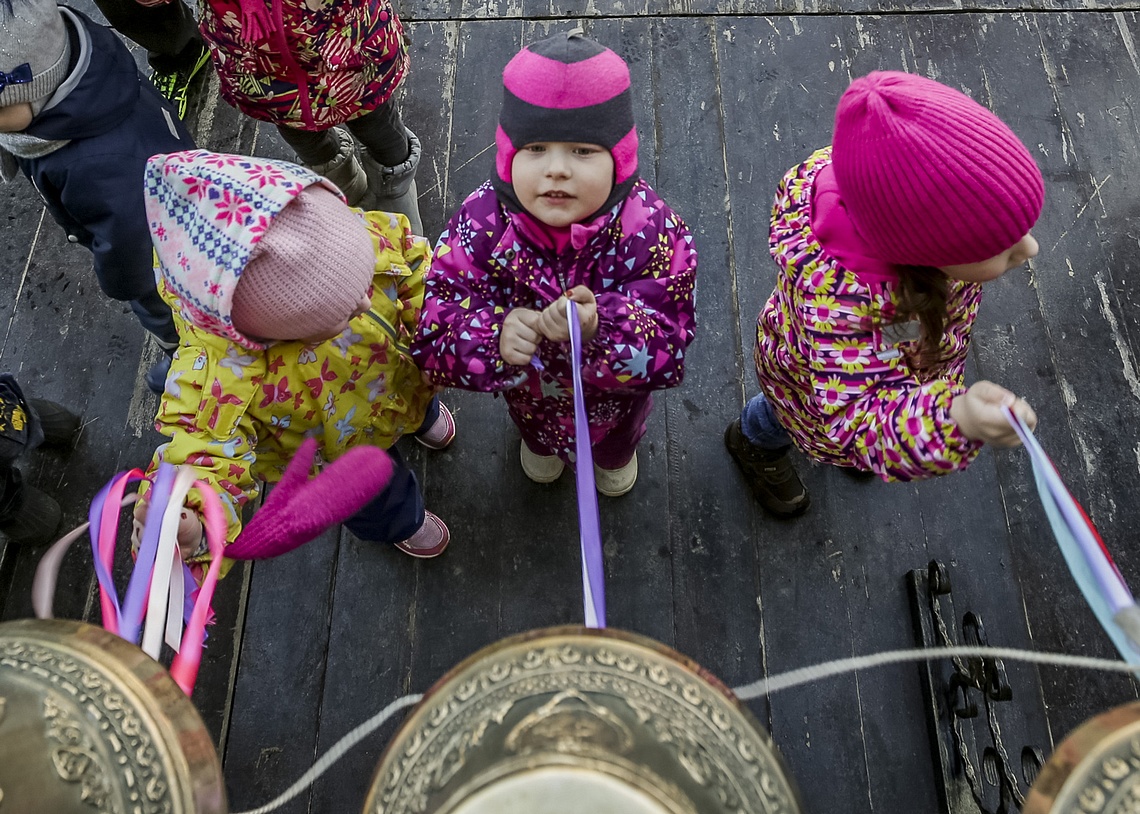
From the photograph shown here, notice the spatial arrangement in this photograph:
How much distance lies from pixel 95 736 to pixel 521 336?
0.64 m

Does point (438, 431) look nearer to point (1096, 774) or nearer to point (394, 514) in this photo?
point (394, 514)

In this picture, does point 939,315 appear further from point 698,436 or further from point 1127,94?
point 1127,94

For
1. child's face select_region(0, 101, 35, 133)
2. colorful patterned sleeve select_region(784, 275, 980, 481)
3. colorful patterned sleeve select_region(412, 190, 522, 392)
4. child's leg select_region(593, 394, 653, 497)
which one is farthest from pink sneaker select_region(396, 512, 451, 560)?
child's face select_region(0, 101, 35, 133)

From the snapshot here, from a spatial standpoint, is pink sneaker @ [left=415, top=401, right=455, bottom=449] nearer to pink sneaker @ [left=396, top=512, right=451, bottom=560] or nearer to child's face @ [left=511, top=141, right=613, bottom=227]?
pink sneaker @ [left=396, top=512, right=451, bottom=560]

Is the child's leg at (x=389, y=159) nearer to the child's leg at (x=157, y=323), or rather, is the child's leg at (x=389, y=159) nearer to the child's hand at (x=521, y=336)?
the child's leg at (x=157, y=323)

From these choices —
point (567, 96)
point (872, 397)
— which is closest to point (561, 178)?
point (567, 96)

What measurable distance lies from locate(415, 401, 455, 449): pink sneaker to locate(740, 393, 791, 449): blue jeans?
0.58 m

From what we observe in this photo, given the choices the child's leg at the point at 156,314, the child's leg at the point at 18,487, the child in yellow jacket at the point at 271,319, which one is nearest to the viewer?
the child in yellow jacket at the point at 271,319

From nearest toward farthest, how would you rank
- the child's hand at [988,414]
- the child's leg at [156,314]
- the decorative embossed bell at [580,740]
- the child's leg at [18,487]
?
1. the decorative embossed bell at [580,740]
2. the child's hand at [988,414]
3. the child's leg at [18,487]
4. the child's leg at [156,314]

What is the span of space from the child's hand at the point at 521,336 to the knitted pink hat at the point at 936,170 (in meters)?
0.41

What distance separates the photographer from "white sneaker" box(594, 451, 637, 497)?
1.45 meters

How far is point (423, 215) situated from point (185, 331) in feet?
2.94

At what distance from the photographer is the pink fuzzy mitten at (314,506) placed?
672 millimetres

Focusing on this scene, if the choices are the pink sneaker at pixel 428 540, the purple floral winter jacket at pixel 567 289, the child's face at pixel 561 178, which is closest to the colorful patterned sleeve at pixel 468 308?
the purple floral winter jacket at pixel 567 289
